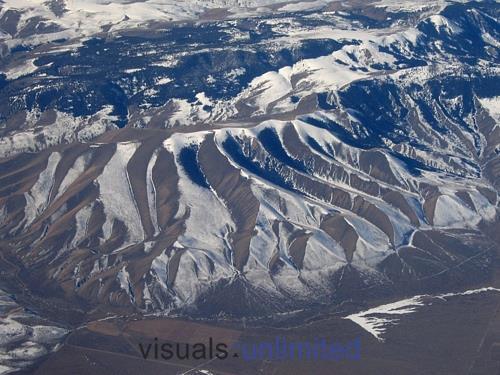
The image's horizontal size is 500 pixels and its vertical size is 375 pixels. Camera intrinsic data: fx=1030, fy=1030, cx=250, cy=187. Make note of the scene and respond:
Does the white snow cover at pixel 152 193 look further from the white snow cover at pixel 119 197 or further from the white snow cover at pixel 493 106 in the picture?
the white snow cover at pixel 493 106

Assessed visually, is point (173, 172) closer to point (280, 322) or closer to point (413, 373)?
point (280, 322)

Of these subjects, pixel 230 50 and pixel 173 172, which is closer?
pixel 173 172

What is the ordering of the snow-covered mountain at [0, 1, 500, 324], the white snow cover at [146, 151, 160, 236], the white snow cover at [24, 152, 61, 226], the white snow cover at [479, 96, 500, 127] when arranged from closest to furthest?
the snow-covered mountain at [0, 1, 500, 324]
the white snow cover at [146, 151, 160, 236]
the white snow cover at [24, 152, 61, 226]
the white snow cover at [479, 96, 500, 127]

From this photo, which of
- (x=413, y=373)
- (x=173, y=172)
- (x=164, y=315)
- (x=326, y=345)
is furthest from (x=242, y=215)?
(x=413, y=373)

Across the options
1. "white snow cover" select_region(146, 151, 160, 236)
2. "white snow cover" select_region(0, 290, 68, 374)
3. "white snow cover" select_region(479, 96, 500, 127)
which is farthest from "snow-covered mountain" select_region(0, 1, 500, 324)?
"white snow cover" select_region(0, 290, 68, 374)

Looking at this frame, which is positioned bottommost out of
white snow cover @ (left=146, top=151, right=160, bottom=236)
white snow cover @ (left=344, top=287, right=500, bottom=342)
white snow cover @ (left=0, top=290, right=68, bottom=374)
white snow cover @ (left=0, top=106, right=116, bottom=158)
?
white snow cover @ (left=344, top=287, right=500, bottom=342)

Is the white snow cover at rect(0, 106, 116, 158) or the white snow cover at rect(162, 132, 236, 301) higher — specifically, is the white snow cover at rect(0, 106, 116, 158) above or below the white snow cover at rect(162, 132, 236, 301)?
above

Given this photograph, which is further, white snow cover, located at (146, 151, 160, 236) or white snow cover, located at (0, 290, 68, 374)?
white snow cover, located at (146, 151, 160, 236)

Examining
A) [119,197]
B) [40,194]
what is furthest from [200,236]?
[40,194]

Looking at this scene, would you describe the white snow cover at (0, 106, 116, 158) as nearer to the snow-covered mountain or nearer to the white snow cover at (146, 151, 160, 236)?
the snow-covered mountain
